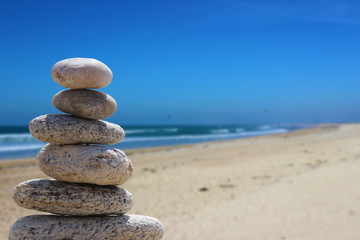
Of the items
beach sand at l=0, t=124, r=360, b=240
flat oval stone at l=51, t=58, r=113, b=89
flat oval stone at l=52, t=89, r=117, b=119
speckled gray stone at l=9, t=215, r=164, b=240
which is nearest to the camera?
speckled gray stone at l=9, t=215, r=164, b=240

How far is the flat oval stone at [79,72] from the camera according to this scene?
4.30 meters

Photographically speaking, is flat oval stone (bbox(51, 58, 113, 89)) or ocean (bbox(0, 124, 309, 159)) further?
ocean (bbox(0, 124, 309, 159))

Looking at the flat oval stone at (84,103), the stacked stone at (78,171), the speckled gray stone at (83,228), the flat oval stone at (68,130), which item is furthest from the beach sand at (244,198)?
the flat oval stone at (84,103)

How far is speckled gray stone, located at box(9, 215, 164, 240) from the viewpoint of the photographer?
164 inches

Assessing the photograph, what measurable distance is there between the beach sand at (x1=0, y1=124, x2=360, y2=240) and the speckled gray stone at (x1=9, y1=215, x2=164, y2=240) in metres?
3.88

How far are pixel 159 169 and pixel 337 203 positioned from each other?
9.39m

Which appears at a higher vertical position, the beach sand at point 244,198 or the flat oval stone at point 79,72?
the flat oval stone at point 79,72

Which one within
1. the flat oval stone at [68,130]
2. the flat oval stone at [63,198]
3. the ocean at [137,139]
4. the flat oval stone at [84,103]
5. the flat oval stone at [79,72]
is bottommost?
the ocean at [137,139]

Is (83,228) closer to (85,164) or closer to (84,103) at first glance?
(85,164)

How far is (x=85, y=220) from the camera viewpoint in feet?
14.5

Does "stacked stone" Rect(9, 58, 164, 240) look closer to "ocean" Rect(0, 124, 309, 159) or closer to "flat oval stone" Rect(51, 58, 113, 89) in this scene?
"flat oval stone" Rect(51, 58, 113, 89)

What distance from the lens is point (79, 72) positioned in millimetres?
4297

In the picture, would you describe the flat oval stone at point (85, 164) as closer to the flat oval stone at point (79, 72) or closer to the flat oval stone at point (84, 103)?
the flat oval stone at point (84, 103)

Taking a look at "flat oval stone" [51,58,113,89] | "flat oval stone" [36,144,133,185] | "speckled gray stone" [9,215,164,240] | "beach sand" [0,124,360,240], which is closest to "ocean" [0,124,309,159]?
"beach sand" [0,124,360,240]
